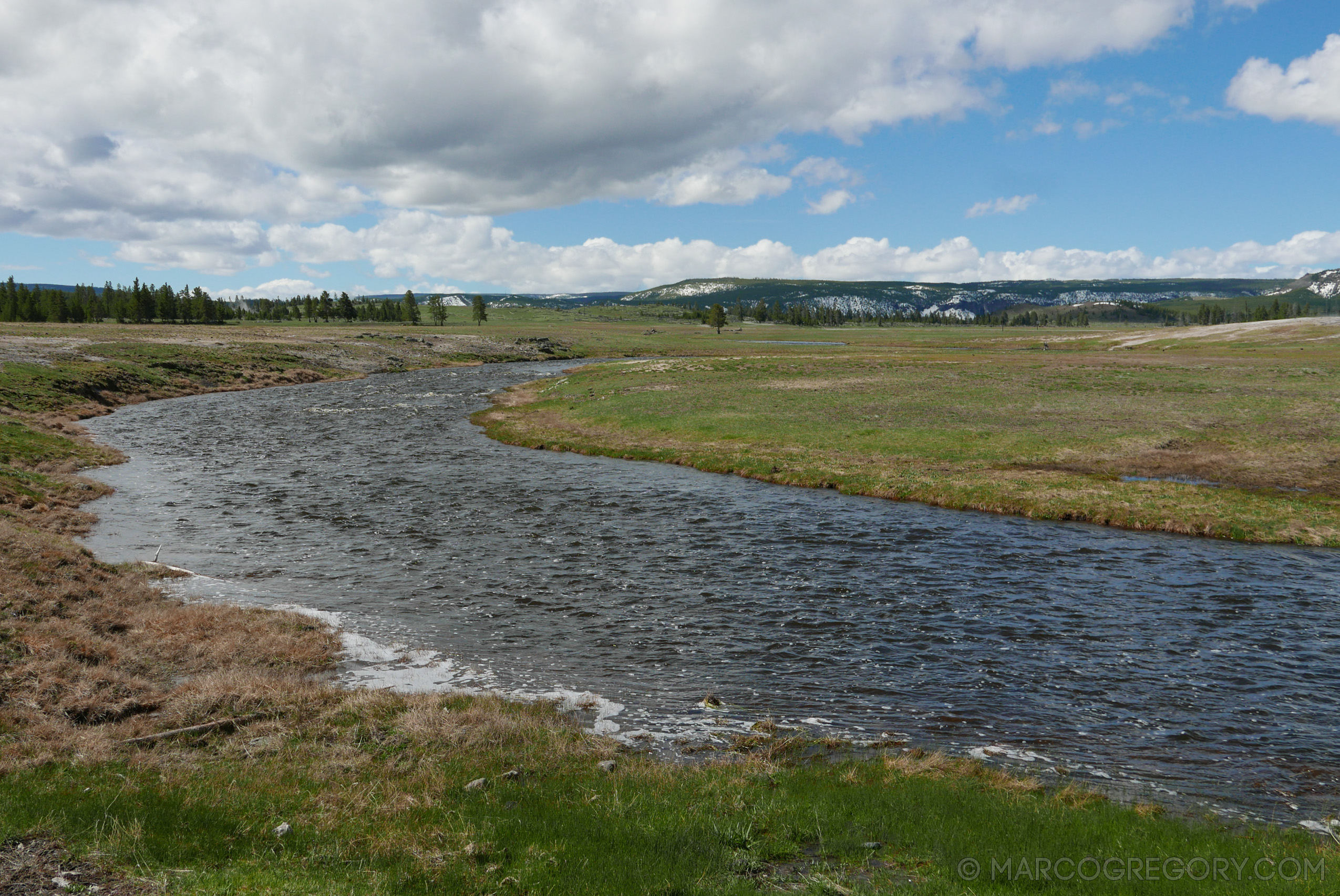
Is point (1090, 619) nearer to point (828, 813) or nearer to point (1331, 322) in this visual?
point (828, 813)

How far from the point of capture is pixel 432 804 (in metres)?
10.9

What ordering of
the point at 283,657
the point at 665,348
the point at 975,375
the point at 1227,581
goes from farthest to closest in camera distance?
the point at 665,348, the point at 975,375, the point at 1227,581, the point at 283,657

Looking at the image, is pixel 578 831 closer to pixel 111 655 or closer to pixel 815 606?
pixel 111 655

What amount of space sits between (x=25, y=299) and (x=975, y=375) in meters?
228

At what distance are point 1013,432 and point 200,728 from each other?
45395mm

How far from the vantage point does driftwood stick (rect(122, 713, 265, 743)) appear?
12.6m

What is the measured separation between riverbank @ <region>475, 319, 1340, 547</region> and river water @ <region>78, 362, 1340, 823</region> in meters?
2.82

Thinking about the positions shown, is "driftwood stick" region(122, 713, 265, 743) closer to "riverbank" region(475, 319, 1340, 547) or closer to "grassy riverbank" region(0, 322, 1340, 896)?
"grassy riverbank" region(0, 322, 1340, 896)

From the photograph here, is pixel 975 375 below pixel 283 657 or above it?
above

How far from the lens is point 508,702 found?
15805 mm

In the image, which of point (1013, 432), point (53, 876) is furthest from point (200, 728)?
point (1013, 432)

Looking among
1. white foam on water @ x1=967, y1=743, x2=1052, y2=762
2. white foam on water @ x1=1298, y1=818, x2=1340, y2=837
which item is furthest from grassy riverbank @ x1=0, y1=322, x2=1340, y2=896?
white foam on water @ x1=967, y1=743, x2=1052, y2=762

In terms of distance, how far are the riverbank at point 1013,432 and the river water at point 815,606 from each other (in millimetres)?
2817

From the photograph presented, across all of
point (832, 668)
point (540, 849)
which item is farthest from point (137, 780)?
point (832, 668)
